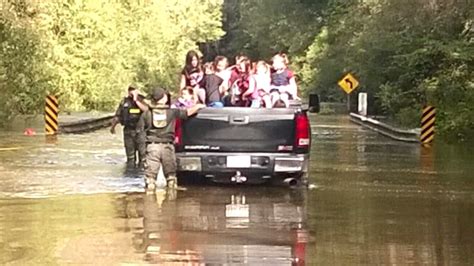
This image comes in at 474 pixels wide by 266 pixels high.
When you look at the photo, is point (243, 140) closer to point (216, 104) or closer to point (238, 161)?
point (238, 161)

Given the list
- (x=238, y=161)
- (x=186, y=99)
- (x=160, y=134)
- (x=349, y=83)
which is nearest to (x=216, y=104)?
(x=186, y=99)

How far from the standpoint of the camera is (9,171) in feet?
61.4

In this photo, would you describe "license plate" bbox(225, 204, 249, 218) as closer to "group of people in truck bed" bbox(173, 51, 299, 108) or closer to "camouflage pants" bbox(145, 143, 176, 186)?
"camouflage pants" bbox(145, 143, 176, 186)

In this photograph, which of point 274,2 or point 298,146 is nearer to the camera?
point 298,146

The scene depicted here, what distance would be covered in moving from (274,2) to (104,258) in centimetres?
6803

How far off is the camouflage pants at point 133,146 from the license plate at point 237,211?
589 centimetres

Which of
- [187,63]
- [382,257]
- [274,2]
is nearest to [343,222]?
[382,257]

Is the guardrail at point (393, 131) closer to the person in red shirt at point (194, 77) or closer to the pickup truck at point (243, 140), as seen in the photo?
the person in red shirt at point (194, 77)

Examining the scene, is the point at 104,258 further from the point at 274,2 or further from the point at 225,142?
the point at 274,2

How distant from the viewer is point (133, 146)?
20766mm

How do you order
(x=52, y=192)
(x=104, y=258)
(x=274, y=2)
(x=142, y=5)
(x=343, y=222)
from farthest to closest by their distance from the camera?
(x=274, y=2) → (x=142, y=5) → (x=52, y=192) → (x=343, y=222) → (x=104, y=258)

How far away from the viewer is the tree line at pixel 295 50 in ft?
108

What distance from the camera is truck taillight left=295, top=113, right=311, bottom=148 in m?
15.7

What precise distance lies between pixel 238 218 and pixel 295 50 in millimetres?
61688
